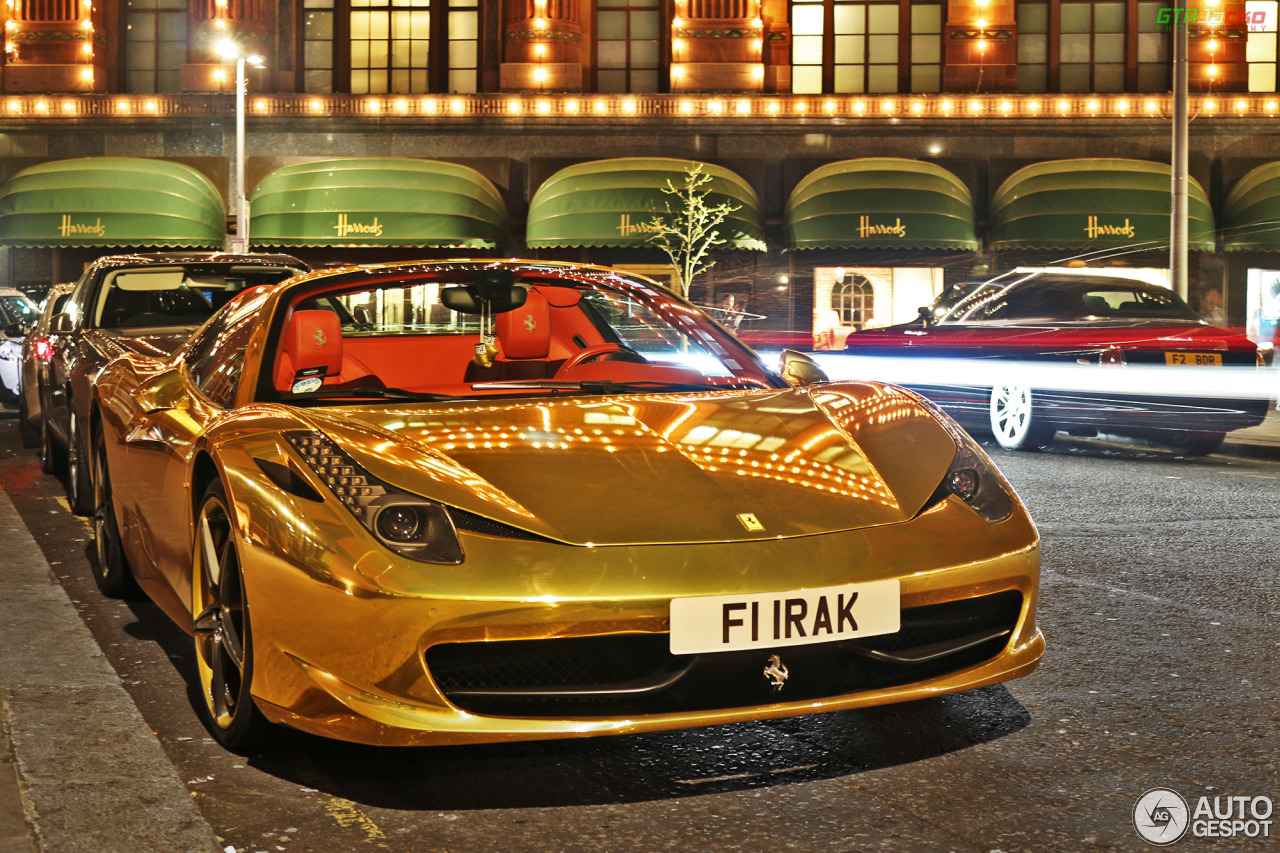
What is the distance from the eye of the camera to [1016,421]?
11.5 metres

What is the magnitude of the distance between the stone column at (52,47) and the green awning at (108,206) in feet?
5.77

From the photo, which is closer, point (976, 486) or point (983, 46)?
point (976, 486)

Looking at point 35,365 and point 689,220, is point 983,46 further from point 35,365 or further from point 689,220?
point 35,365

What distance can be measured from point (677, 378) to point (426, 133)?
2126cm

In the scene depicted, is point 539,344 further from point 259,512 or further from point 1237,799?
point 1237,799

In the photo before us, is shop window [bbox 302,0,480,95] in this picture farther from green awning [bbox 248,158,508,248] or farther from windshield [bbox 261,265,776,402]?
windshield [bbox 261,265,776,402]

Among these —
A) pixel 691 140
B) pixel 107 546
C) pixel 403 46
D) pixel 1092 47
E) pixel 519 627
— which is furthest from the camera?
pixel 403 46

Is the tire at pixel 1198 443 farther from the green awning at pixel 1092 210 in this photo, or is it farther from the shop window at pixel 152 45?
the shop window at pixel 152 45

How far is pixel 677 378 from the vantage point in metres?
4.64

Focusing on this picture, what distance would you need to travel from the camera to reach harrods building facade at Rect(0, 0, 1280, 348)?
23656mm

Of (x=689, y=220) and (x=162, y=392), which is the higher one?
(x=689, y=220)

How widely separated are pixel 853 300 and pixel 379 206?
7935 mm

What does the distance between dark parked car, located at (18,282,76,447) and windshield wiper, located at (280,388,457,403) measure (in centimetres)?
621

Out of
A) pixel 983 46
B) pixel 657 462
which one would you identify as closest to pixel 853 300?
pixel 983 46
